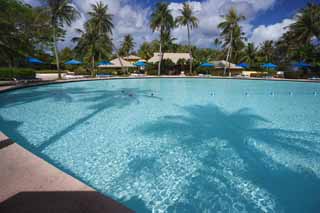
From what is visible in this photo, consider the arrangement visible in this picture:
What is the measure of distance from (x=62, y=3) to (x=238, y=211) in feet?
81.4

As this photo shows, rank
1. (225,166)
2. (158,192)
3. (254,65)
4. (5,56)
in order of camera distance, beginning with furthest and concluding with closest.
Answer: (254,65)
(5,56)
(225,166)
(158,192)

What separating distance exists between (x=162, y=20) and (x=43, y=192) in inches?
1238

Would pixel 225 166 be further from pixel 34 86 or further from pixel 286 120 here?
pixel 34 86

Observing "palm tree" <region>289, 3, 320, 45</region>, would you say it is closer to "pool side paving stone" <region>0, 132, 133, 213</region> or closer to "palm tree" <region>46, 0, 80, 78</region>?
"palm tree" <region>46, 0, 80, 78</region>

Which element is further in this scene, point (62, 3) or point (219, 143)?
point (62, 3)

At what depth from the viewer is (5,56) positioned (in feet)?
39.3

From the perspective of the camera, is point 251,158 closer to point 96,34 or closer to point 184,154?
point 184,154

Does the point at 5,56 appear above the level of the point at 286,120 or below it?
above

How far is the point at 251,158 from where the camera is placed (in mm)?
4445

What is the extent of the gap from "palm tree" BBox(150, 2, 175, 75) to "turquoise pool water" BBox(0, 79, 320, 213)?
24669 millimetres

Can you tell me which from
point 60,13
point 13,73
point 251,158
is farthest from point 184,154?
point 60,13

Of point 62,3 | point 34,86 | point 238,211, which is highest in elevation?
point 62,3

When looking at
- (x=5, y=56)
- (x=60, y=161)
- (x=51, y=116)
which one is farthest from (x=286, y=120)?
(x=5, y=56)

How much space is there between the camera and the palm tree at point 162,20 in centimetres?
2917
